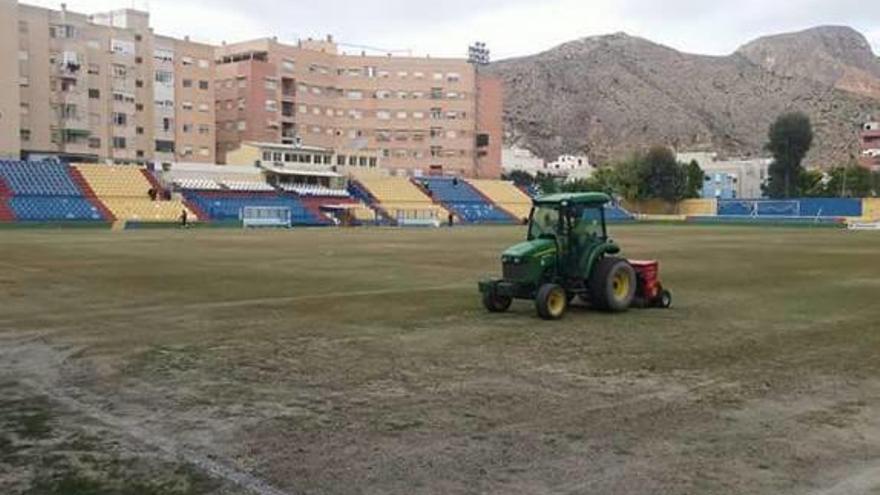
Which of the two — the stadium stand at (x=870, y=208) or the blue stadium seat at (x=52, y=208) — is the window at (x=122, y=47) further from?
the stadium stand at (x=870, y=208)

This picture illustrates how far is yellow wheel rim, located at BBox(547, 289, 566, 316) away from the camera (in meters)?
14.3

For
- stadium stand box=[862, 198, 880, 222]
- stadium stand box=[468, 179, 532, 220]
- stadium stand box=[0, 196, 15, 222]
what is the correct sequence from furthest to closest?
stadium stand box=[468, 179, 532, 220] < stadium stand box=[862, 198, 880, 222] < stadium stand box=[0, 196, 15, 222]

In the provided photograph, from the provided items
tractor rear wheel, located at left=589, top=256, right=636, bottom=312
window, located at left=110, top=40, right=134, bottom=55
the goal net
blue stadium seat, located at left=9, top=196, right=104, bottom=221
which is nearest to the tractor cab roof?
tractor rear wheel, located at left=589, top=256, right=636, bottom=312

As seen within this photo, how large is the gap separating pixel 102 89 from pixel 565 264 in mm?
86209

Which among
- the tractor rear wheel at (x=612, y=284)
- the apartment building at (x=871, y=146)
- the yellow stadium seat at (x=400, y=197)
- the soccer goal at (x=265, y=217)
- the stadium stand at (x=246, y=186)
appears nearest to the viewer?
the tractor rear wheel at (x=612, y=284)

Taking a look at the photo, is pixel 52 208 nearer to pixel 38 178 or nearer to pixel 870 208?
pixel 38 178

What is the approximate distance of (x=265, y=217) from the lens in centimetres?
7062

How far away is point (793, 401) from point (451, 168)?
382ft

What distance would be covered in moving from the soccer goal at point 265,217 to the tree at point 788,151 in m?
→ 67.6

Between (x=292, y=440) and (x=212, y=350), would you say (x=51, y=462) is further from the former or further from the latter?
(x=212, y=350)

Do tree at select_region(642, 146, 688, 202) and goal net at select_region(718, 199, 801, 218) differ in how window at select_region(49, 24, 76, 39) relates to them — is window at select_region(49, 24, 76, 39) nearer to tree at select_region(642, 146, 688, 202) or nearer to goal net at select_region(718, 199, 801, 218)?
tree at select_region(642, 146, 688, 202)

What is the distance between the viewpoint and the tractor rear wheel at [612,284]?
15.0 meters

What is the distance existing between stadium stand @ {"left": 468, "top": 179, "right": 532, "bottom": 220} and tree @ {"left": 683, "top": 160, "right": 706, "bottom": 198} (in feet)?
71.6

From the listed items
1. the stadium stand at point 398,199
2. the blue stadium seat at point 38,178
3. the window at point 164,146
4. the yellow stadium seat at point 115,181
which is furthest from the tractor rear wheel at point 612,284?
the window at point 164,146
